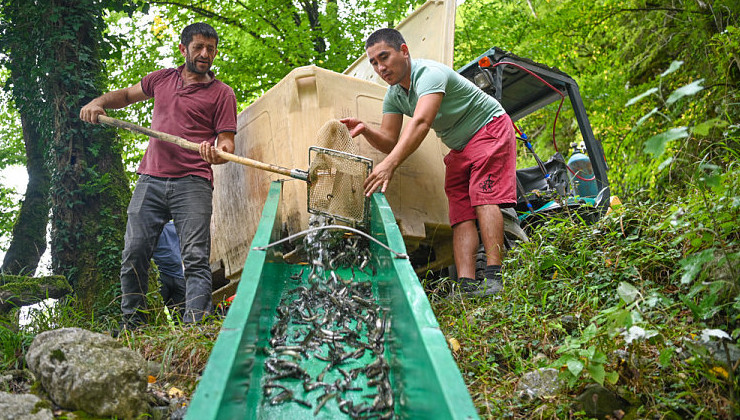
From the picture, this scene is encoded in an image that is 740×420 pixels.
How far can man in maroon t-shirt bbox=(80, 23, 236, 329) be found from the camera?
4156mm

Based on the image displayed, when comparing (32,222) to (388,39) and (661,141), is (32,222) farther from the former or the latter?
(661,141)

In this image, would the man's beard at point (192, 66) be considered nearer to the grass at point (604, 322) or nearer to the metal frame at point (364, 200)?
the metal frame at point (364, 200)

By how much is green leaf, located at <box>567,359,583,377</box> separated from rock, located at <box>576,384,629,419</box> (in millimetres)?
106

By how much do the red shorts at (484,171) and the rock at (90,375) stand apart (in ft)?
8.87

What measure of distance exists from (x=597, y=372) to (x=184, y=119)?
Answer: 3444 millimetres

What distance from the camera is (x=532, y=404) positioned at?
259cm

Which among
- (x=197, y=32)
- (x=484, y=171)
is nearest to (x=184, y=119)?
(x=197, y=32)

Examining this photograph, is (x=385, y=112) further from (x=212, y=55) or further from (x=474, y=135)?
(x=212, y=55)

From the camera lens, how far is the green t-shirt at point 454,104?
4492mm

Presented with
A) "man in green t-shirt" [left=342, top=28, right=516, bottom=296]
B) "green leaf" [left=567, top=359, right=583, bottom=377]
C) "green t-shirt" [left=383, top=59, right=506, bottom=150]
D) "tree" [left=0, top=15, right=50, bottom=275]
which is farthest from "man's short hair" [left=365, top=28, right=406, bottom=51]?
"tree" [left=0, top=15, right=50, bottom=275]

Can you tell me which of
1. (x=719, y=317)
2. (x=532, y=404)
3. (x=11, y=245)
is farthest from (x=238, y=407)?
(x=11, y=245)

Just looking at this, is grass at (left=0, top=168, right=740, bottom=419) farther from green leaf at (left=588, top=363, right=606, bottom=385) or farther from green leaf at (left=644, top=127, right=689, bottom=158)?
green leaf at (left=644, top=127, right=689, bottom=158)

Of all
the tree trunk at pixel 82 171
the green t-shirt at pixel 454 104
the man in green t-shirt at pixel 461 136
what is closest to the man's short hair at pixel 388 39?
the man in green t-shirt at pixel 461 136

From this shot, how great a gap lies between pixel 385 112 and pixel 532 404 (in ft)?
9.59
